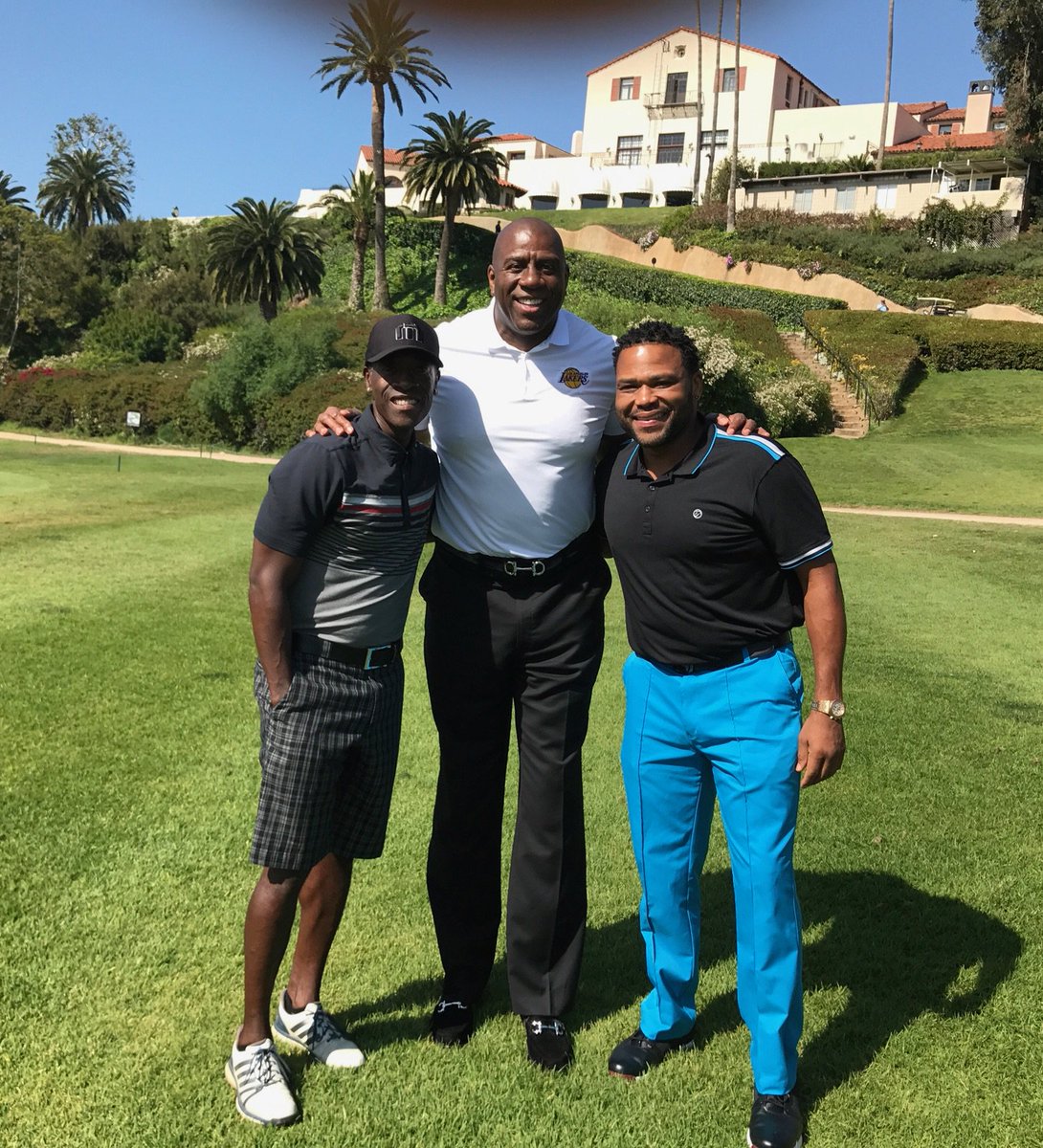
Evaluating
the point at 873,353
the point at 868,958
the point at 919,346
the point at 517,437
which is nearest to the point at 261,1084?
the point at 517,437

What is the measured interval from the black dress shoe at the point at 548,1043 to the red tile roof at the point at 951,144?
63.2 meters

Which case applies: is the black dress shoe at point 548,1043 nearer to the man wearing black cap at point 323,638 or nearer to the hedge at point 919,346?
the man wearing black cap at point 323,638

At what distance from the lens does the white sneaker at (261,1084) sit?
8.71 feet

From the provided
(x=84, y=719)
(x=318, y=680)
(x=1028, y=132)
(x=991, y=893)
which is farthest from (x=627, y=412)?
(x=1028, y=132)

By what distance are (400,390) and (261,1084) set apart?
1948 millimetres

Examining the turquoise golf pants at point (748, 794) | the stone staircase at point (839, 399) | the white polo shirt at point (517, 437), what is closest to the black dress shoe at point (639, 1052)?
the turquoise golf pants at point (748, 794)

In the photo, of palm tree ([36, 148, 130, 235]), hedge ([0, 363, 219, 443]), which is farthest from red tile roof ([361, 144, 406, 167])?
hedge ([0, 363, 219, 443])

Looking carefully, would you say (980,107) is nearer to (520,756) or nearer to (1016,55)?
(1016,55)

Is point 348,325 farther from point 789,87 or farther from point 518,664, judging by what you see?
point 789,87

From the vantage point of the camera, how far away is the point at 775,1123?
8.73 ft

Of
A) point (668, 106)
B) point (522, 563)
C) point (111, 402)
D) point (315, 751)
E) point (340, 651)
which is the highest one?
point (668, 106)

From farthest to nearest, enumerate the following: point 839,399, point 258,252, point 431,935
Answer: point 258,252, point 839,399, point 431,935

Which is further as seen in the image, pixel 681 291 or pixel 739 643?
pixel 681 291

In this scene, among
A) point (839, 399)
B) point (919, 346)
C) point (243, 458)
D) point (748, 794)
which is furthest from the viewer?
point (919, 346)
